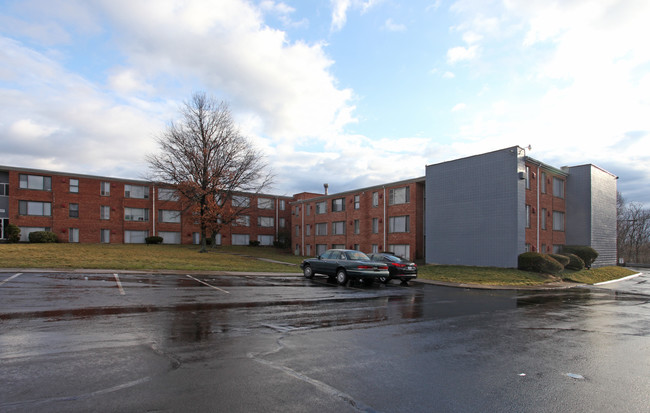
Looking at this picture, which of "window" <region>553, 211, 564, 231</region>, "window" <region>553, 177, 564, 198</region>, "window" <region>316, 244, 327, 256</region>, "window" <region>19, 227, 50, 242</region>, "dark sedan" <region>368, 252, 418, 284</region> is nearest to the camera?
"dark sedan" <region>368, 252, 418, 284</region>

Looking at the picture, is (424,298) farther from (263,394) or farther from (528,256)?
(528,256)

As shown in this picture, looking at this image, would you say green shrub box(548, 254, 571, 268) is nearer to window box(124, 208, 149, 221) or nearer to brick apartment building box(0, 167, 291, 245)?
brick apartment building box(0, 167, 291, 245)

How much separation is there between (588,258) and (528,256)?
900 centimetres

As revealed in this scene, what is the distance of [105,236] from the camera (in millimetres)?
45281

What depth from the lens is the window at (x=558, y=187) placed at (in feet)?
108

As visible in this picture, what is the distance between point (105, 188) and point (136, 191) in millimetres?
3330

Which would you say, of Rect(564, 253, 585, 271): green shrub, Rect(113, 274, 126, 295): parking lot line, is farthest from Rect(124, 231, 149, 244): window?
Rect(564, 253, 585, 271): green shrub

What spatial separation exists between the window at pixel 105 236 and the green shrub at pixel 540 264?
42.1m

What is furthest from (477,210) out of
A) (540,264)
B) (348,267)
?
(348,267)

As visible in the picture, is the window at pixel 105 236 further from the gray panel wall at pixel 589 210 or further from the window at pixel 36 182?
the gray panel wall at pixel 589 210

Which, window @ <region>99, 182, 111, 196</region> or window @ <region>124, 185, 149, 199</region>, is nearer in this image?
window @ <region>99, 182, 111, 196</region>

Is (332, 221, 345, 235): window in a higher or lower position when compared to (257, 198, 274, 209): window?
lower

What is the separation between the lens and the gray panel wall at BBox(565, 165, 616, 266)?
3306 cm

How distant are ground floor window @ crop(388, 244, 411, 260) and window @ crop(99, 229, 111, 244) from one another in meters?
31.7
